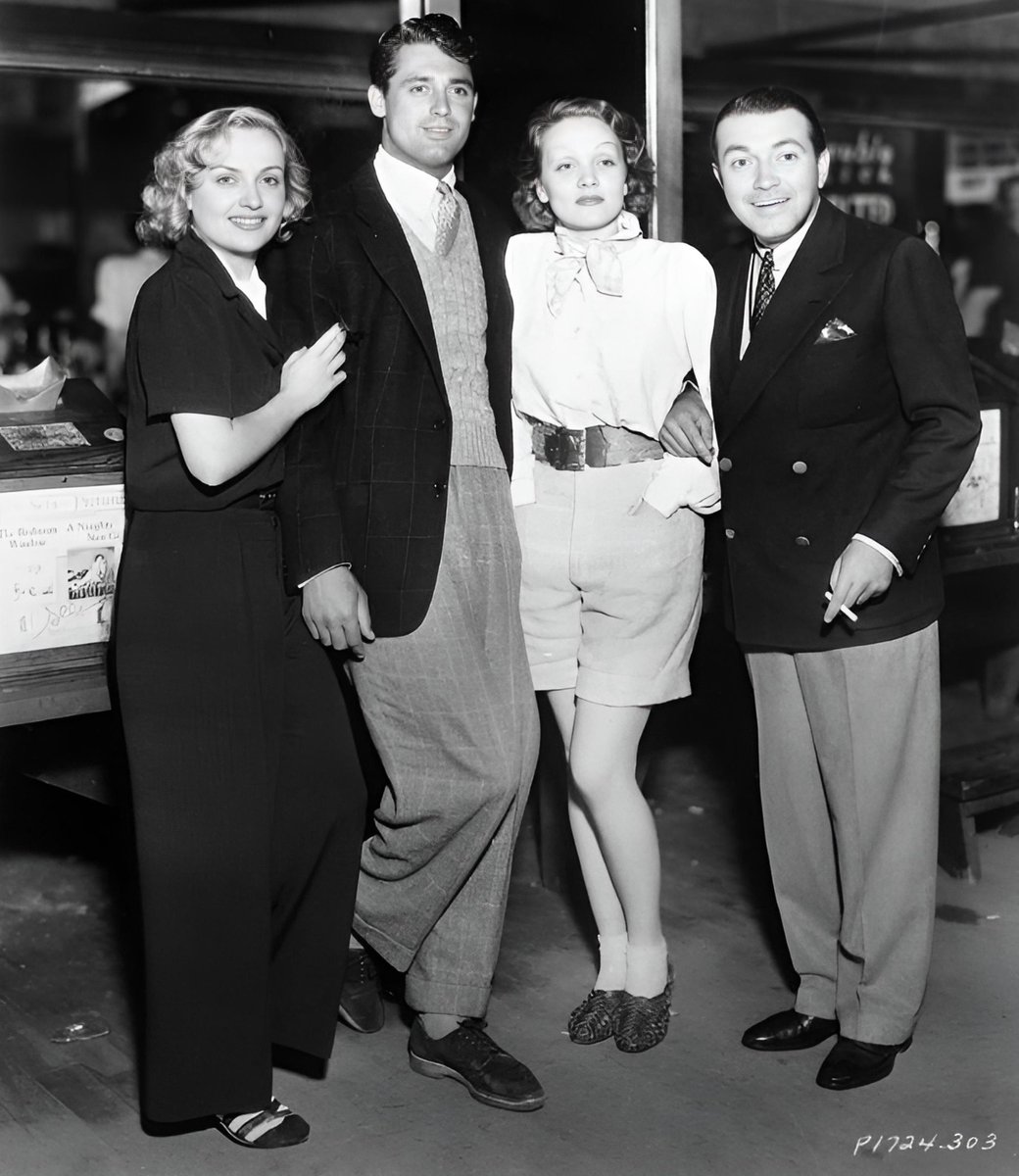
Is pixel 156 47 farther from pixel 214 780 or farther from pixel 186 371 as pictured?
pixel 214 780

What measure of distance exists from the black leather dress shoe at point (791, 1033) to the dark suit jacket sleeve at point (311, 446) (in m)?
1.28

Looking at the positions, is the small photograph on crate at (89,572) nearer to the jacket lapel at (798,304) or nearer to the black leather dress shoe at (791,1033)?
the jacket lapel at (798,304)

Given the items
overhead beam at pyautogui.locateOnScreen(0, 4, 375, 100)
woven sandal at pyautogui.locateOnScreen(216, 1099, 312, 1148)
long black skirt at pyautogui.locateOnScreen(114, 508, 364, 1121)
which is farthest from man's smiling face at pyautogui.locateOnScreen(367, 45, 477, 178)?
overhead beam at pyautogui.locateOnScreen(0, 4, 375, 100)

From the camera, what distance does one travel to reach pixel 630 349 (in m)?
2.79

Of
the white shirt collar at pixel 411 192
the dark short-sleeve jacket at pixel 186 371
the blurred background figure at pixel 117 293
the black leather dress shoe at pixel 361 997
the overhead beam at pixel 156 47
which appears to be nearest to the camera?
the dark short-sleeve jacket at pixel 186 371

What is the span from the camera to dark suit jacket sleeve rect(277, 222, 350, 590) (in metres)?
2.63

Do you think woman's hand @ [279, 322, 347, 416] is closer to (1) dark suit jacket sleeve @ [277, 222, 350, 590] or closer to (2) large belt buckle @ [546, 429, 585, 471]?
(1) dark suit jacket sleeve @ [277, 222, 350, 590]

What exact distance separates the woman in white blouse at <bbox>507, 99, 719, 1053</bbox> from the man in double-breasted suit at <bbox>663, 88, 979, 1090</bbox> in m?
0.10

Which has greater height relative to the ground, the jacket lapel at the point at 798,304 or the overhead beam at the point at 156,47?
the overhead beam at the point at 156,47

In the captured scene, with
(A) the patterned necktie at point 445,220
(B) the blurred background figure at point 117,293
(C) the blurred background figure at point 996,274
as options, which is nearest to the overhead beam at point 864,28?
(C) the blurred background figure at point 996,274

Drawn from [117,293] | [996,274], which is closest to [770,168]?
[117,293]

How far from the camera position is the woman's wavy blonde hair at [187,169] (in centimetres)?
252

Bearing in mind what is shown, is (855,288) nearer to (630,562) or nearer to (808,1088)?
(630,562)

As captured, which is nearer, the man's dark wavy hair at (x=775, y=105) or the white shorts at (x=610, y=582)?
the man's dark wavy hair at (x=775, y=105)
